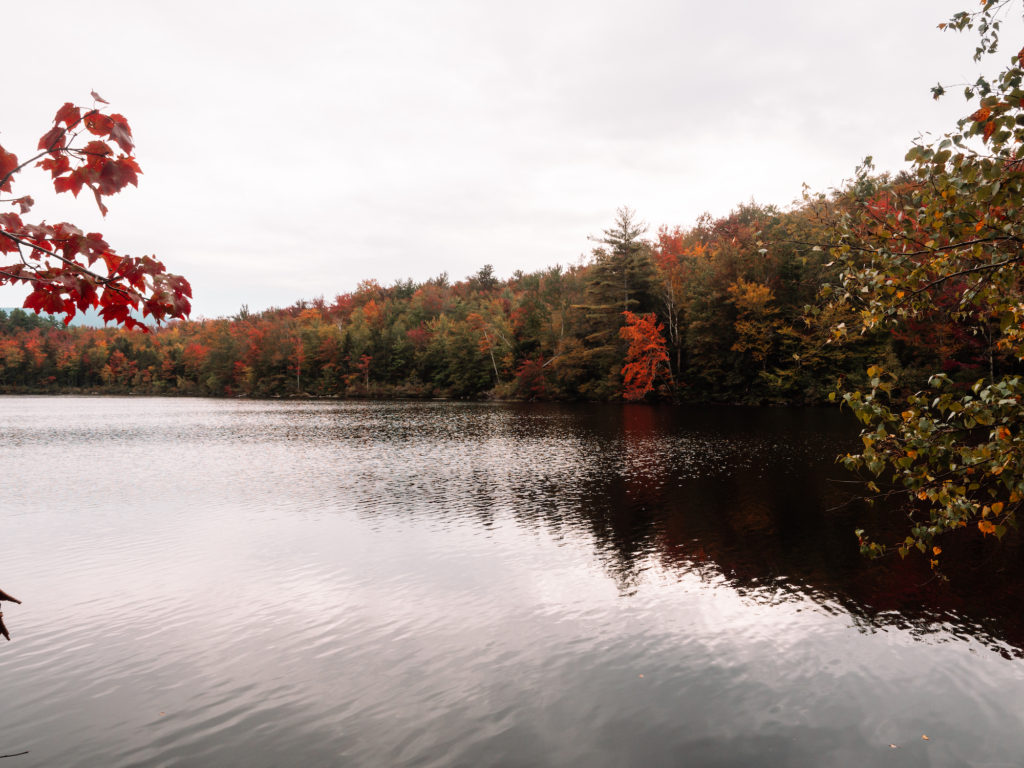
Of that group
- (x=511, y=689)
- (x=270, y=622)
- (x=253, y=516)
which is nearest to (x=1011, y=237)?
(x=511, y=689)

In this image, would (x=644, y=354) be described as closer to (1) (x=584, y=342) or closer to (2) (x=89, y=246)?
(1) (x=584, y=342)

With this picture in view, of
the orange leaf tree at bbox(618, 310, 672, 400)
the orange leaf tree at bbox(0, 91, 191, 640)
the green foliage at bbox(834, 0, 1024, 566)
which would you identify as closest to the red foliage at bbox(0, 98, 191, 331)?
the orange leaf tree at bbox(0, 91, 191, 640)

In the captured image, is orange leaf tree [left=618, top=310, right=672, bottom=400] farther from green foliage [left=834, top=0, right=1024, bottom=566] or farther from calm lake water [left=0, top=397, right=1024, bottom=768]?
green foliage [left=834, top=0, right=1024, bottom=566]

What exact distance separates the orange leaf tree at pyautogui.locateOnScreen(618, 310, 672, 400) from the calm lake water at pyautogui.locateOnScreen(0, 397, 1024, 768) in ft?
137

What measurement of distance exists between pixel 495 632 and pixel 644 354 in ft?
181

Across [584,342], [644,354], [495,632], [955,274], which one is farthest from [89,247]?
[584,342]

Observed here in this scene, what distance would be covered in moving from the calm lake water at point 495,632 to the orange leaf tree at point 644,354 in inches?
1642

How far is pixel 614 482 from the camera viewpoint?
68.5 feet

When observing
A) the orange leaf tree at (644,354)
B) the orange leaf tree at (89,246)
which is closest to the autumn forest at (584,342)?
the orange leaf tree at (644,354)

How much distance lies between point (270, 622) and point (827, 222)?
912 centimetres

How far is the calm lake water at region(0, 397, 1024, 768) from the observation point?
21.2ft

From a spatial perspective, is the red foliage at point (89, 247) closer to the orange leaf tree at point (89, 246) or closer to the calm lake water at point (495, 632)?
the orange leaf tree at point (89, 246)

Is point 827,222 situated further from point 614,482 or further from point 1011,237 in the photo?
point 614,482

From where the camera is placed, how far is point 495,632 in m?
9.16
